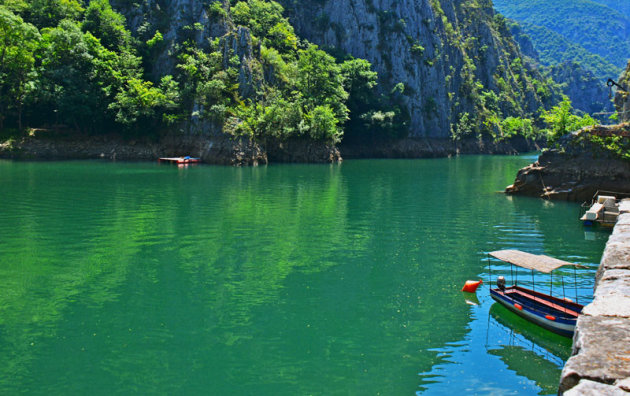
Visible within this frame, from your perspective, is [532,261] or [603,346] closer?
[603,346]

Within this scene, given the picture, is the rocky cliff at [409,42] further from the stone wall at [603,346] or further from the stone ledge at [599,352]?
the stone ledge at [599,352]

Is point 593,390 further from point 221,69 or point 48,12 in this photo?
point 48,12

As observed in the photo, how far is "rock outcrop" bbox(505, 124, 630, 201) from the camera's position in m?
44.7

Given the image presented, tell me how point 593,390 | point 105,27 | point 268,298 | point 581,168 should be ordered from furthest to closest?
point 105,27 → point 581,168 → point 268,298 → point 593,390

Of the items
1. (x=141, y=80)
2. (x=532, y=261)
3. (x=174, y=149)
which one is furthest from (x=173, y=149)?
(x=532, y=261)

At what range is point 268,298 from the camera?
1903 centimetres

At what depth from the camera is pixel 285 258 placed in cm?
2483

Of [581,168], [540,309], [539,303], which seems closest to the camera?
[540,309]

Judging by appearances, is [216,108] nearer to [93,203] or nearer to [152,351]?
[93,203]

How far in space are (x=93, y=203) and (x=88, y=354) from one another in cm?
2829

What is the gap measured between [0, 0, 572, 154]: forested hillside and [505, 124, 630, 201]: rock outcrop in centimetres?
4819

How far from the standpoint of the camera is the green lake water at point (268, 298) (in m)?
13.3

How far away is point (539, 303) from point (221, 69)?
79.6m

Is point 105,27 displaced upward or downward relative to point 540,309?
upward
